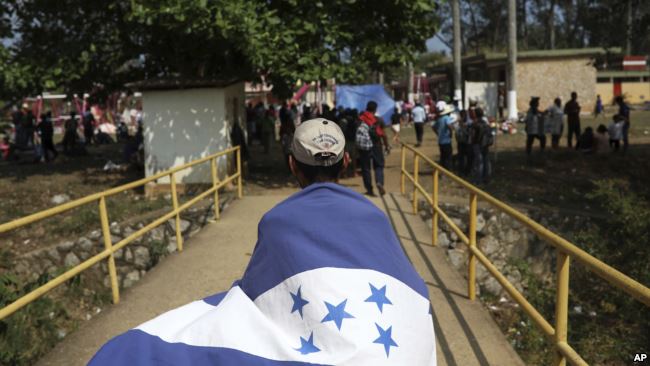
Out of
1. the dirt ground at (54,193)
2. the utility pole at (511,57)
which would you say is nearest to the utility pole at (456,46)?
the utility pole at (511,57)

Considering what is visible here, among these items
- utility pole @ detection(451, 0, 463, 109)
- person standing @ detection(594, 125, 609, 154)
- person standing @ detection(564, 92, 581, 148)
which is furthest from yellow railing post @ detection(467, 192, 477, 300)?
utility pole @ detection(451, 0, 463, 109)

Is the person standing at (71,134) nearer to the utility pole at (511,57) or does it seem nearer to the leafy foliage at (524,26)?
the utility pole at (511,57)

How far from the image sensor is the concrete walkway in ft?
16.7

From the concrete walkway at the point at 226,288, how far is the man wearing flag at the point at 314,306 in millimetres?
2608

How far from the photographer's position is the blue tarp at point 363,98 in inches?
1169

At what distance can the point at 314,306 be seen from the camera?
2348 mm

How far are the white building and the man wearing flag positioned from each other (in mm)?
12156

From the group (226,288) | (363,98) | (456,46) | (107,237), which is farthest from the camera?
(456,46)

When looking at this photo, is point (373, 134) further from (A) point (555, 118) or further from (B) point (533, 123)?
(A) point (555, 118)

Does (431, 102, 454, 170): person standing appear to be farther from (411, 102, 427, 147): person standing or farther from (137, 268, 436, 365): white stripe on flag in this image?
(137, 268, 436, 365): white stripe on flag

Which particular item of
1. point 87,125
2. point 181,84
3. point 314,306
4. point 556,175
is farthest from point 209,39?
point 87,125

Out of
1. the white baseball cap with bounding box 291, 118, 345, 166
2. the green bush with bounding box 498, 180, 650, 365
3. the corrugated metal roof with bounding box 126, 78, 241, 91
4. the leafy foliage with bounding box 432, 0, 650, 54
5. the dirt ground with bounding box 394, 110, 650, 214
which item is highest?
the leafy foliage with bounding box 432, 0, 650, 54

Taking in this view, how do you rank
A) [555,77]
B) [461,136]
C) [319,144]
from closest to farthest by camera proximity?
[319,144]
[461,136]
[555,77]

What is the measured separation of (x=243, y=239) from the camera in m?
→ 9.03
